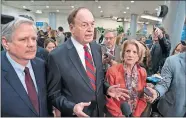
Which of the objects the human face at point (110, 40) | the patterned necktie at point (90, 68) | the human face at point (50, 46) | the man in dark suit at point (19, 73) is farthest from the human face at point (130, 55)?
the human face at point (50, 46)

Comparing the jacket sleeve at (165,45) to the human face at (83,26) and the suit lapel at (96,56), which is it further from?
the human face at (83,26)

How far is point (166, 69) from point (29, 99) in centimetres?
108

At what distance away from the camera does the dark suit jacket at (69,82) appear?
149 centimetres

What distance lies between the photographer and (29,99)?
1.29 meters

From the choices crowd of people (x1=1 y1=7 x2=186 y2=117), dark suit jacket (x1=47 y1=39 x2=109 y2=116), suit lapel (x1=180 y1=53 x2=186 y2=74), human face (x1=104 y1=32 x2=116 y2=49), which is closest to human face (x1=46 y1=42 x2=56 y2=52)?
human face (x1=104 y1=32 x2=116 y2=49)

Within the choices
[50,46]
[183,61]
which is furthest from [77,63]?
[50,46]

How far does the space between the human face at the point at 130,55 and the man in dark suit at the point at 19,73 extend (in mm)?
877

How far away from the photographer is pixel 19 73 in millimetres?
1313

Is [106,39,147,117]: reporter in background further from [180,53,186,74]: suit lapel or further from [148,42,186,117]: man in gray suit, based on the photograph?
[180,53,186,74]: suit lapel

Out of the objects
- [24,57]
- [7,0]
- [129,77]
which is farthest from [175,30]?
[7,0]

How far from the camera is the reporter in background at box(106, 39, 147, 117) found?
6.00ft

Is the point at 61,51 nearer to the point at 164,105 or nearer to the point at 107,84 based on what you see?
the point at 107,84

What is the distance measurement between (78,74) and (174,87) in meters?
0.78

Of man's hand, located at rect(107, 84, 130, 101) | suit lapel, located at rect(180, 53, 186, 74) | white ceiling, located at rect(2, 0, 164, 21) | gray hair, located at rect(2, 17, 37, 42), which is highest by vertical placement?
white ceiling, located at rect(2, 0, 164, 21)
